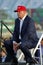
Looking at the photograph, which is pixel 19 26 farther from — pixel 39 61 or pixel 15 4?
pixel 15 4

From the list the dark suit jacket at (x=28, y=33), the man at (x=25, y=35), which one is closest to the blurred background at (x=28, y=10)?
the man at (x=25, y=35)

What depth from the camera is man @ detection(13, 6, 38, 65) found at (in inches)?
311

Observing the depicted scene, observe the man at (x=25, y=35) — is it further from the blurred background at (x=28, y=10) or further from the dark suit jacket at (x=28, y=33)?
the blurred background at (x=28, y=10)

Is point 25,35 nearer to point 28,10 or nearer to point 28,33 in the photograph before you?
point 28,33

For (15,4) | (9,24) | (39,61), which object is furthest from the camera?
(15,4)

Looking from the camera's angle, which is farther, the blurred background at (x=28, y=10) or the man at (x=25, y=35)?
the blurred background at (x=28, y=10)

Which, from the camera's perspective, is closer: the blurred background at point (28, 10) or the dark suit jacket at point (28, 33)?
the dark suit jacket at point (28, 33)

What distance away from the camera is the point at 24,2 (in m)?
12.2

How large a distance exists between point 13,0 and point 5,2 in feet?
0.79

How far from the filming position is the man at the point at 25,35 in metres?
7.91

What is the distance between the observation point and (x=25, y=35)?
8047mm

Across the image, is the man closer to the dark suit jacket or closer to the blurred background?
the dark suit jacket

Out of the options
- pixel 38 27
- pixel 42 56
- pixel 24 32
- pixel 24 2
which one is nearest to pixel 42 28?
pixel 38 27

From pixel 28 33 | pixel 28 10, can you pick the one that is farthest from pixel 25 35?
pixel 28 10
